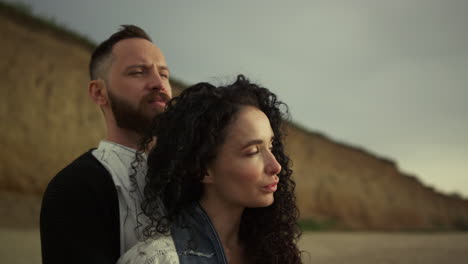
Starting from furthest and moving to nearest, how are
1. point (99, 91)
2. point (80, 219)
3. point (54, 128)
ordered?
point (54, 128), point (99, 91), point (80, 219)

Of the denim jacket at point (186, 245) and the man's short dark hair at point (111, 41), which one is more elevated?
the man's short dark hair at point (111, 41)

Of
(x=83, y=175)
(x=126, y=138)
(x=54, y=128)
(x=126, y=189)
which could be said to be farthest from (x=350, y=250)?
(x=83, y=175)

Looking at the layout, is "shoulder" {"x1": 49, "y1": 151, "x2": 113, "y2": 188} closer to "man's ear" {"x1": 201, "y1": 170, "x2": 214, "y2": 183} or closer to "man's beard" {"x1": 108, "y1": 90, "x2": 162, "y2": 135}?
"man's beard" {"x1": 108, "y1": 90, "x2": 162, "y2": 135}

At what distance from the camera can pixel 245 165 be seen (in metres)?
2.30

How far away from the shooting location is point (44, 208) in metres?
2.64

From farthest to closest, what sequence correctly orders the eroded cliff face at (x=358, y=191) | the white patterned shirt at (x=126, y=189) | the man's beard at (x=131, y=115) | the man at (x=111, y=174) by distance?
the eroded cliff face at (x=358, y=191) < the man's beard at (x=131, y=115) < the white patterned shirt at (x=126, y=189) < the man at (x=111, y=174)

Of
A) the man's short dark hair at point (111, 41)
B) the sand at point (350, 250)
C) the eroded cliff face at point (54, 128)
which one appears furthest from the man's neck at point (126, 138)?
the eroded cliff face at point (54, 128)

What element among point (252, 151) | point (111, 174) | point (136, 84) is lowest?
point (111, 174)

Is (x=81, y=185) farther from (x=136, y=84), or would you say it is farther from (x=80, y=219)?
Result: (x=136, y=84)

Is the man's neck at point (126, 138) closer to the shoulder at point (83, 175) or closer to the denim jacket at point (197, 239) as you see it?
the shoulder at point (83, 175)

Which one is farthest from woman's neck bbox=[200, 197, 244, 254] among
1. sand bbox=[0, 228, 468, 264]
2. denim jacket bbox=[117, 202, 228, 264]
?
sand bbox=[0, 228, 468, 264]

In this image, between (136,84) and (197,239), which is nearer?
(197,239)

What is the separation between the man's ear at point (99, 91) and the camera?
10.6 ft

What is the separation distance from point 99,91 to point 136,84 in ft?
1.11
